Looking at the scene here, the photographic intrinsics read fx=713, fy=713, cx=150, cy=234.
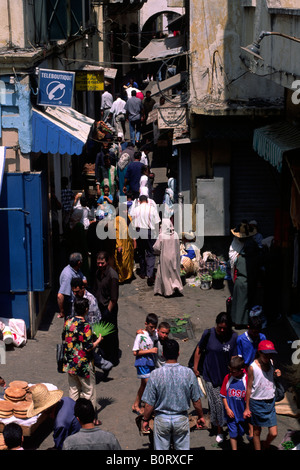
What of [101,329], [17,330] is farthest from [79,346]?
[17,330]

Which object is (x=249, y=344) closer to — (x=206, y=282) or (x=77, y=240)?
(x=77, y=240)

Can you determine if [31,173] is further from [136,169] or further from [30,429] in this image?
[136,169]

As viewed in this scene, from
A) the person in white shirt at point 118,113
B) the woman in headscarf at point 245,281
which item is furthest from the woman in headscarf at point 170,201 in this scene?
the person in white shirt at point 118,113

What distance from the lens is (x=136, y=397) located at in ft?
29.1

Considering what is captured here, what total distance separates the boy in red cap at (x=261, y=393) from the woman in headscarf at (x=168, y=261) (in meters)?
5.58

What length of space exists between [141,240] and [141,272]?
74 centimetres

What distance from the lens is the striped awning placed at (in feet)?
32.8

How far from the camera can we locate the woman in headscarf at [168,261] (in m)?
12.7

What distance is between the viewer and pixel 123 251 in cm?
1320

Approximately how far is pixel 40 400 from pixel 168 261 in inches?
213

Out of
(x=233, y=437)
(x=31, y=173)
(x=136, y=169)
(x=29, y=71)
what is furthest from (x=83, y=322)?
(x=136, y=169)

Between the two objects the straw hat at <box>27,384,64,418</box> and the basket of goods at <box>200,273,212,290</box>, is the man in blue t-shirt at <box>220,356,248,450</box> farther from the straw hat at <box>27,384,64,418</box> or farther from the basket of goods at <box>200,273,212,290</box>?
the basket of goods at <box>200,273,212,290</box>

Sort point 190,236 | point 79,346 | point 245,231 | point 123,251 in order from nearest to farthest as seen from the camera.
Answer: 1. point 79,346
2. point 245,231
3. point 123,251
4. point 190,236

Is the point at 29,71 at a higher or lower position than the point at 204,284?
higher
